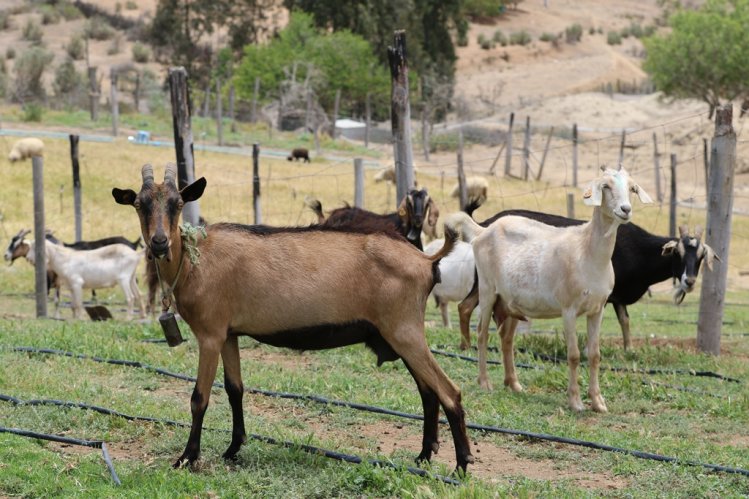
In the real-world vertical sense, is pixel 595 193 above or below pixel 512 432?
above

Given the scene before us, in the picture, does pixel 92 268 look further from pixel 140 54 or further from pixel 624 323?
pixel 140 54

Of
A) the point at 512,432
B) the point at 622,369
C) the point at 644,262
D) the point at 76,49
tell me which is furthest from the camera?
the point at 76,49

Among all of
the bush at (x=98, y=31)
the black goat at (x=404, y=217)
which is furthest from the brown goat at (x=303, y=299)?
the bush at (x=98, y=31)

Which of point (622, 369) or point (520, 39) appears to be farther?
point (520, 39)

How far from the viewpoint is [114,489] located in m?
6.83

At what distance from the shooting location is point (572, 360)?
10195 millimetres

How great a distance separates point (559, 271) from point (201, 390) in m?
4.25

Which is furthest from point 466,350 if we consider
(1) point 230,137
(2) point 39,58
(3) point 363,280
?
(2) point 39,58

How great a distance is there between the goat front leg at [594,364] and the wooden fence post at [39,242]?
26.0ft

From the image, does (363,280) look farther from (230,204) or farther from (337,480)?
(230,204)

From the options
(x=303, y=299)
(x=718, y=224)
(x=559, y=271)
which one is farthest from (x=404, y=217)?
(x=303, y=299)

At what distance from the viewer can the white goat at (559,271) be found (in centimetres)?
994

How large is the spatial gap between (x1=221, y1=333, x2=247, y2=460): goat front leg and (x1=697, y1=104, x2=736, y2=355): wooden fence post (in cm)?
700

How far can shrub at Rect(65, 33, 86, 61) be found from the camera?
213 feet
